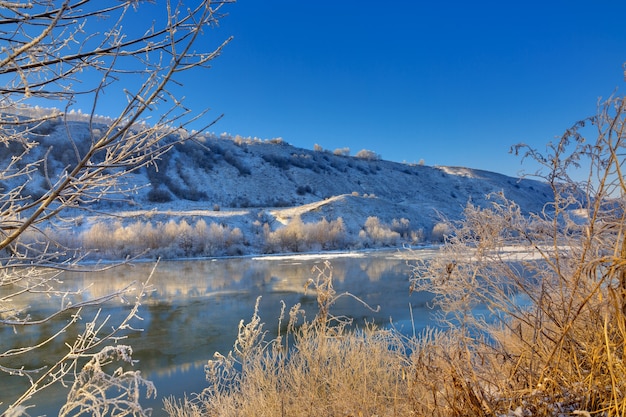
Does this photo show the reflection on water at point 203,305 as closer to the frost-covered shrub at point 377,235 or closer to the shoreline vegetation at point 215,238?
the shoreline vegetation at point 215,238

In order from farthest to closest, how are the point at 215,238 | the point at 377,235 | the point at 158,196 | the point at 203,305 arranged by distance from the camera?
the point at 158,196
the point at 377,235
the point at 215,238
the point at 203,305

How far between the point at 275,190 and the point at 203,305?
34908mm

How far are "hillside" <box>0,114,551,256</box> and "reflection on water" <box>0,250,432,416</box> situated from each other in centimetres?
288

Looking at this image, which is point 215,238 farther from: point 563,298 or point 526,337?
point 563,298

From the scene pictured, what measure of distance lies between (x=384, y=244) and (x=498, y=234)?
25.5 metres

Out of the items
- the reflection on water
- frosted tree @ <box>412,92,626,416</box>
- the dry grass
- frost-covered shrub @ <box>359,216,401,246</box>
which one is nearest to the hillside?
frost-covered shrub @ <box>359,216,401,246</box>

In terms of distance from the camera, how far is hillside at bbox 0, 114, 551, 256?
93.4 ft

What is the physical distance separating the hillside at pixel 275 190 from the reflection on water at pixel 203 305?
113 inches

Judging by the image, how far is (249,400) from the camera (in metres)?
4.95

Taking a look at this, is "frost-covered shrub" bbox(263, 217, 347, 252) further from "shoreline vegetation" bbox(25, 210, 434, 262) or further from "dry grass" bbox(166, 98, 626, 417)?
"dry grass" bbox(166, 98, 626, 417)

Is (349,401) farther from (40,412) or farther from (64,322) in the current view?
(64,322)

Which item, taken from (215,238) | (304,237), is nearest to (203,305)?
(215,238)

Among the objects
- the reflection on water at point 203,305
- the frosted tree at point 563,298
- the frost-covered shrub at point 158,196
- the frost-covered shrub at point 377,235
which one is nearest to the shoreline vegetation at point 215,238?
the frost-covered shrub at point 377,235

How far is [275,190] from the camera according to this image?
46594 mm
